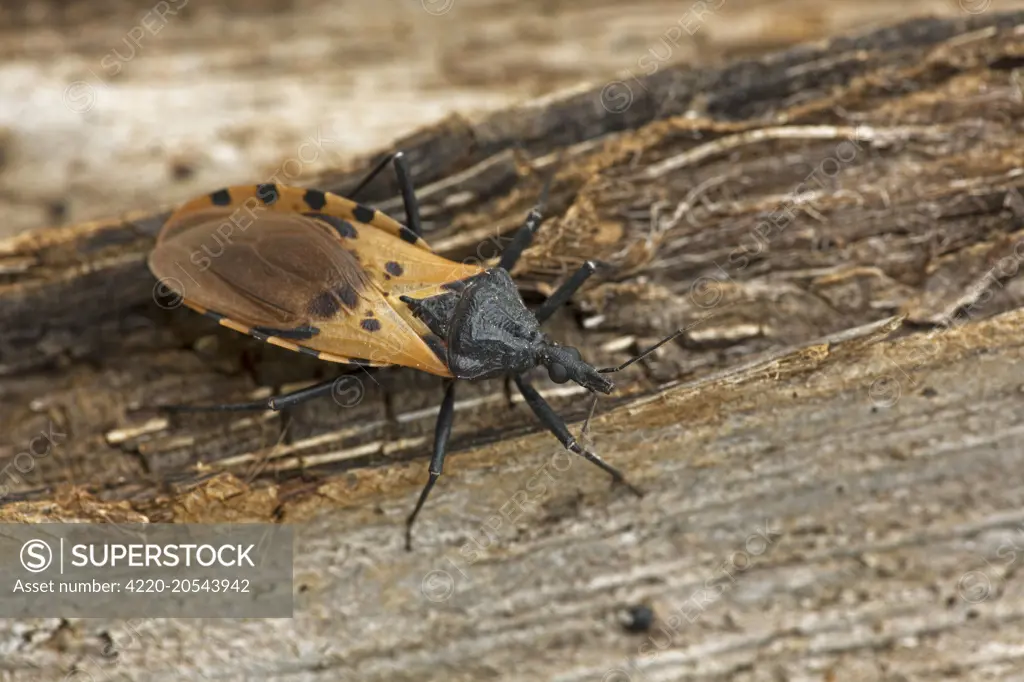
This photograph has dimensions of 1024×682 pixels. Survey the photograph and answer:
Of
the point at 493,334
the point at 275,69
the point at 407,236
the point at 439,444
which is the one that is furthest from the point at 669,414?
the point at 275,69

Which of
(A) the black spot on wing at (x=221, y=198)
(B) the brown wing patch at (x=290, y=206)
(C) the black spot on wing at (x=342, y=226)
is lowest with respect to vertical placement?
(C) the black spot on wing at (x=342, y=226)

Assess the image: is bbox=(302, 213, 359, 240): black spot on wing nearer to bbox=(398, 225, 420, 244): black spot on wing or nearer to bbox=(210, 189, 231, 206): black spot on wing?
bbox=(398, 225, 420, 244): black spot on wing

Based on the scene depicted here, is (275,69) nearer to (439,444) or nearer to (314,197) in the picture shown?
(314,197)

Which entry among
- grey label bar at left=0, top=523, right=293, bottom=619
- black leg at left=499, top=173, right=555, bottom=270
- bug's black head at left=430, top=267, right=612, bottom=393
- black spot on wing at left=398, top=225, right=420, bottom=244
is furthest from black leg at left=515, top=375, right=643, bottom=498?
grey label bar at left=0, top=523, right=293, bottom=619

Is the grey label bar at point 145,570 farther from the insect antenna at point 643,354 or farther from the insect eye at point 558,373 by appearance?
the insect antenna at point 643,354

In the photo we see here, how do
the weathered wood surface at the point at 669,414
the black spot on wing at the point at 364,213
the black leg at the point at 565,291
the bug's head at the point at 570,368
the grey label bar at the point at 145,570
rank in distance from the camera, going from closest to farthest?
the weathered wood surface at the point at 669,414 → the grey label bar at the point at 145,570 → the bug's head at the point at 570,368 → the black leg at the point at 565,291 → the black spot on wing at the point at 364,213

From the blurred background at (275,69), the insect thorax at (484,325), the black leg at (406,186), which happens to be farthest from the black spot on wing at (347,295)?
the blurred background at (275,69)

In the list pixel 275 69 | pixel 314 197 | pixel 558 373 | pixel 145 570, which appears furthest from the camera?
pixel 275 69

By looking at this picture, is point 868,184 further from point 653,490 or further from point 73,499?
point 73,499

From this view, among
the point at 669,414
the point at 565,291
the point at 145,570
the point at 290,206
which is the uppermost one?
the point at 290,206
